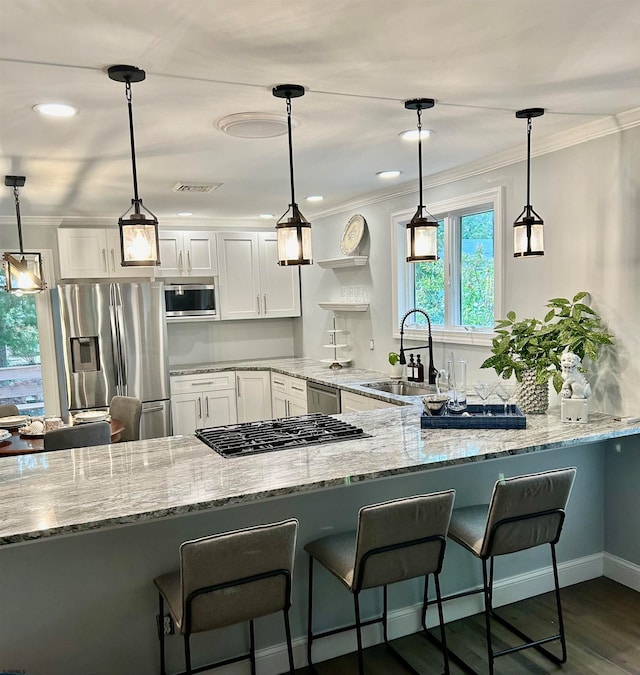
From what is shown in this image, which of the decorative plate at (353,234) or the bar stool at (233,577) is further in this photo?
the decorative plate at (353,234)

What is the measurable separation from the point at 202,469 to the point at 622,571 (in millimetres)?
2360

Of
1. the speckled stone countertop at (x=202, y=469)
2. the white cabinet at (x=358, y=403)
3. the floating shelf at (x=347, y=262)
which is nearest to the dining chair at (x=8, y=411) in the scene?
the speckled stone countertop at (x=202, y=469)

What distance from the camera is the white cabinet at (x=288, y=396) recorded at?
505cm

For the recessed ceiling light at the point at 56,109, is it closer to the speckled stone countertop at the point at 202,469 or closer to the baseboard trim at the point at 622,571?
the speckled stone countertop at the point at 202,469

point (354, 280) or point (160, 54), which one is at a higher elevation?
point (160, 54)

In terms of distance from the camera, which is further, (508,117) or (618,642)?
(508,117)

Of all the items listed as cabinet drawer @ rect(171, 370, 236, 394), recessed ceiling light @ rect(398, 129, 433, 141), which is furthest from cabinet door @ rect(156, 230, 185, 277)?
recessed ceiling light @ rect(398, 129, 433, 141)

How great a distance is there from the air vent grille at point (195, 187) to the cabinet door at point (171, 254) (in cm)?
153

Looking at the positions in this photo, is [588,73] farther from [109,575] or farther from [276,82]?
[109,575]

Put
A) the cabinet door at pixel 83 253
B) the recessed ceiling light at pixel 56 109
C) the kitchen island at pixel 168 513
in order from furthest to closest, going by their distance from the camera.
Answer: the cabinet door at pixel 83 253 < the recessed ceiling light at pixel 56 109 < the kitchen island at pixel 168 513

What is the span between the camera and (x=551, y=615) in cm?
275

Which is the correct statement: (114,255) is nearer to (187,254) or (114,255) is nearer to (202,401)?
(187,254)

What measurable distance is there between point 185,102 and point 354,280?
3098 millimetres

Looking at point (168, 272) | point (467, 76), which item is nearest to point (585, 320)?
point (467, 76)
